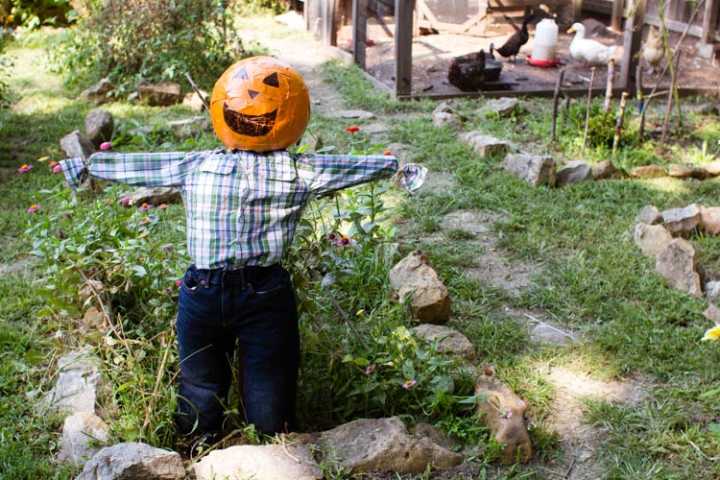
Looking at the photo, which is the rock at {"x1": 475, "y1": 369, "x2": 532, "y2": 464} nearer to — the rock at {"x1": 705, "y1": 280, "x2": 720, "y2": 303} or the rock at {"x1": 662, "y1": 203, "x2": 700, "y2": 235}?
the rock at {"x1": 705, "y1": 280, "x2": 720, "y2": 303}

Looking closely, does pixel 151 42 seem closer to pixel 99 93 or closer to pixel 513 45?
pixel 99 93

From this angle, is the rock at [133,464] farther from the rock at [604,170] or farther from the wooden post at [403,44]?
the wooden post at [403,44]

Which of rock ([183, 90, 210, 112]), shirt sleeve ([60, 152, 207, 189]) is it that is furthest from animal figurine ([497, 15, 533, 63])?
shirt sleeve ([60, 152, 207, 189])

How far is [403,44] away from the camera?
8312 mm

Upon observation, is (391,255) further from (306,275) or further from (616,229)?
(616,229)

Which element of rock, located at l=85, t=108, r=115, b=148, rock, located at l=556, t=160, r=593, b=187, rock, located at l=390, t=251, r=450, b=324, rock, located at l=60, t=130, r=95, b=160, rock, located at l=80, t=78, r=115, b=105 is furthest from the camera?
rock, located at l=80, t=78, r=115, b=105

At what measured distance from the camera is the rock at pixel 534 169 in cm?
582

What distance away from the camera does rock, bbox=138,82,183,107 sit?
821cm

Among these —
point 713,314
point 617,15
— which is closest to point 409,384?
point 713,314

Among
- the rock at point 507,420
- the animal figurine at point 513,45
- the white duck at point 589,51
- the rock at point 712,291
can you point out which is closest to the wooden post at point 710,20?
the white duck at point 589,51

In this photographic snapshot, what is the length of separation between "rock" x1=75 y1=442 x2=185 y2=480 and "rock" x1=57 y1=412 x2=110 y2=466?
0.77ft

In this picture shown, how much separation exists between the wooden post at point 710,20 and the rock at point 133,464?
31.3ft

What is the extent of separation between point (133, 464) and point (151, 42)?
22.3 ft

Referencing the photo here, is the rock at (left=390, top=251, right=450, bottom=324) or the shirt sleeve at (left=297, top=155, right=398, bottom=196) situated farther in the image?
the rock at (left=390, top=251, right=450, bottom=324)
